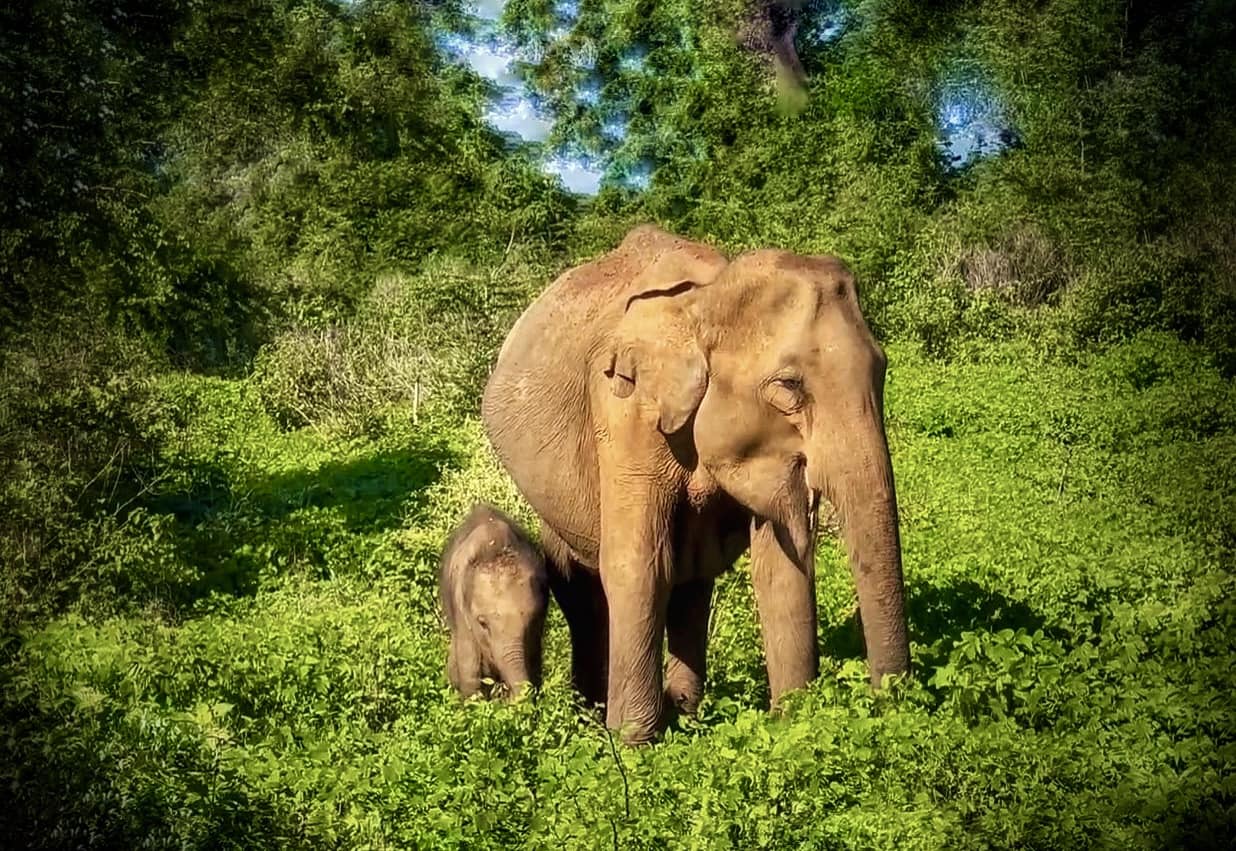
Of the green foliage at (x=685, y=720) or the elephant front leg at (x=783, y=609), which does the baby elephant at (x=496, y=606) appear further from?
the elephant front leg at (x=783, y=609)

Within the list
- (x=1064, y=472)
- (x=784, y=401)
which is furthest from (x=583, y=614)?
(x=1064, y=472)

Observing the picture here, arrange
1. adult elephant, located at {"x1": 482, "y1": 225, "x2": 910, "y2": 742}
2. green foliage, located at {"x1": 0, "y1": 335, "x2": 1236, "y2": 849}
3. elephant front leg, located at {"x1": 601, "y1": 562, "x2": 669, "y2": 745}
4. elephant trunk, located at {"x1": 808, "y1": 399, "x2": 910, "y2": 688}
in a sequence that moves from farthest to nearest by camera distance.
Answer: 1. elephant front leg, located at {"x1": 601, "y1": 562, "x2": 669, "y2": 745}
2. adult elephant, located at {"x1": 482, "y1": 225, "x2": 910, "y2": 742}
3. elephant trunk, located at {"x1": 808, "y1": 399, "x2": 910, "y2": 688}
4. green foliage, located at {"x1": 0, "y1": 335, "x2": 1236, "y2": 849}

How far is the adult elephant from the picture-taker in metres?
6.07

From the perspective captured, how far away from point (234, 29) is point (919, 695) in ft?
100

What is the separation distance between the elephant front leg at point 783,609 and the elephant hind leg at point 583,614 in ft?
4.60

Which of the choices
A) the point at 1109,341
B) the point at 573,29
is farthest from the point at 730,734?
the point at 573,29

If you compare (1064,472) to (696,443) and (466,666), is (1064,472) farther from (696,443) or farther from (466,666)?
(696,443)

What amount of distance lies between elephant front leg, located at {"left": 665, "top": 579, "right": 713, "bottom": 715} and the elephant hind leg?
386 millimetres

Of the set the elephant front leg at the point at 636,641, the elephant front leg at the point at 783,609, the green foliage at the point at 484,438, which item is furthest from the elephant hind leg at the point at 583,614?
the elephant front leg at the point at 783,609

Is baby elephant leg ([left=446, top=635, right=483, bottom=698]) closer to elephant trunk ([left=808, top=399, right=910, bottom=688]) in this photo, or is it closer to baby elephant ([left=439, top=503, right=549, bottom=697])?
baby elephant ([left=439, top=503, right=549, bottom=697])

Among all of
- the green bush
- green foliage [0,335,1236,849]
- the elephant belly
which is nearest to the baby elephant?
green foliage [0,335,1236,849]

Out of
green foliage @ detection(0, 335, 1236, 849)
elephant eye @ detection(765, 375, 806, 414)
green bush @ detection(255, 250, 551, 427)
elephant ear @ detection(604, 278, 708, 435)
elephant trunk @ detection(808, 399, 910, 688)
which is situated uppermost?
green bush @ detection(255, 250, 551, 427)

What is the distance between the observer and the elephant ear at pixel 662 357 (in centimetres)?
650

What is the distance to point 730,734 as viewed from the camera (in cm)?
586
